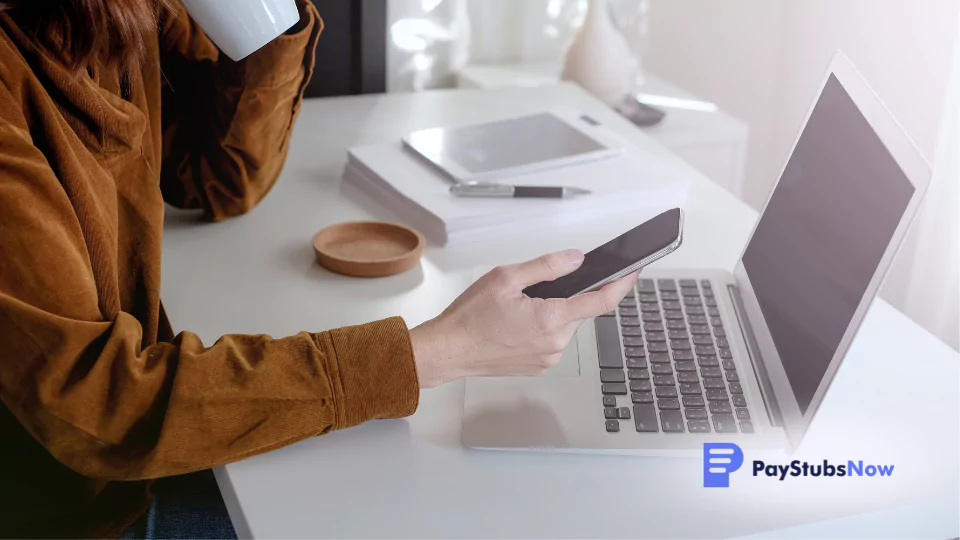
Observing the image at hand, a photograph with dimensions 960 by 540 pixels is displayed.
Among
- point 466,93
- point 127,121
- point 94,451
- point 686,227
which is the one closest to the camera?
point 94,451

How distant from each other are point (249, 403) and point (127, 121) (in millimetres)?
294

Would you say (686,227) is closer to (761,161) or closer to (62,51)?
(62,51)

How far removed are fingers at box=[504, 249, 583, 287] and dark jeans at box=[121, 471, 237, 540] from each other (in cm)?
40

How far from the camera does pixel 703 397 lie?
0.79 meters

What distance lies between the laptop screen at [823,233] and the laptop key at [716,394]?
5 centimetres

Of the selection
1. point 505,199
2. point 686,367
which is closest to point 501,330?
→ point 686,367

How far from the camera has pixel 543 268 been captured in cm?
81

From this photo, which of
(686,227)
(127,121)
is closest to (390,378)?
(127,121)

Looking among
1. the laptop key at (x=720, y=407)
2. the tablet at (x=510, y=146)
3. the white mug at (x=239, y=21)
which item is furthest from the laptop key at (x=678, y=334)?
the white mug at (x=239, y=21)

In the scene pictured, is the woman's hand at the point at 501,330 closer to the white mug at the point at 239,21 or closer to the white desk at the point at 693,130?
the white mug at the point at 239,21

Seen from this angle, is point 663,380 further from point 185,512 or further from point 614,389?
point 185,512

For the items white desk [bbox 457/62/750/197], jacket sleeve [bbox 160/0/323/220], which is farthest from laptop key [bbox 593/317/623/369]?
white desk [bbox 457/62/750/197]

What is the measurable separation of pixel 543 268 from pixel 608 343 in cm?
11

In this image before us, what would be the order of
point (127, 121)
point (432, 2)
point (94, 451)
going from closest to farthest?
point (94, 451) < point (127, 121) < point (432, 2)
